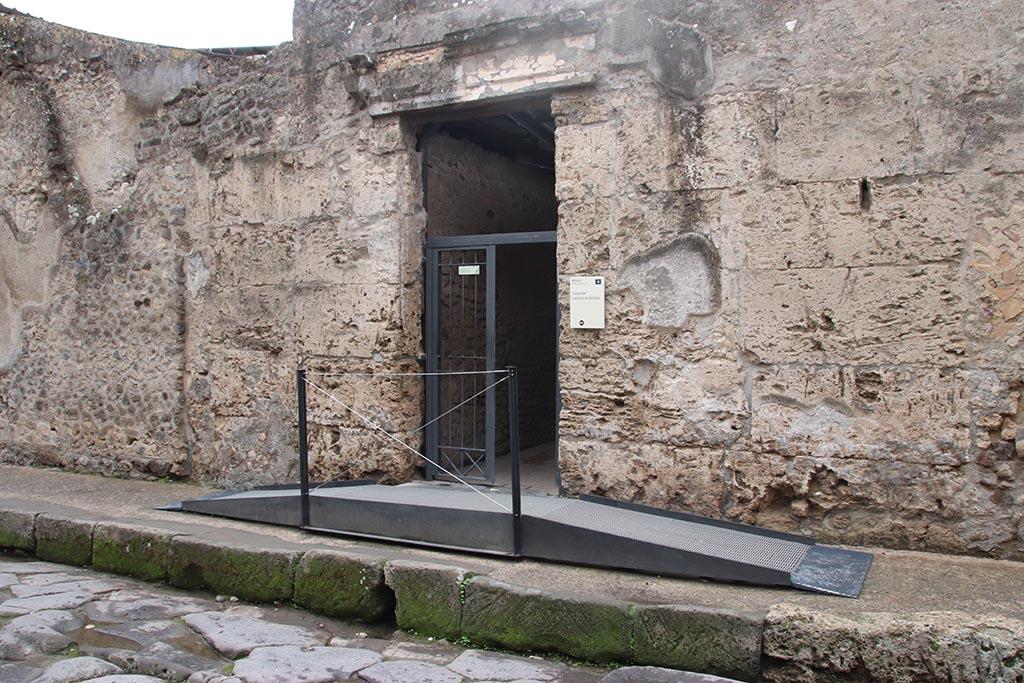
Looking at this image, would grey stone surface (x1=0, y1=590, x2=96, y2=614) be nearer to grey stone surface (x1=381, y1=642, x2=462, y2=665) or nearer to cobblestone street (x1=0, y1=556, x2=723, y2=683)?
cobblestone street (x1=0, y1=556, x2=723, y2=683)

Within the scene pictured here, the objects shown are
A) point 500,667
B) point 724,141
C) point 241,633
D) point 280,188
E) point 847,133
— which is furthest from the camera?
point 280,188

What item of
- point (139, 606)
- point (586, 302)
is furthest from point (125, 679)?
point (586, 302)

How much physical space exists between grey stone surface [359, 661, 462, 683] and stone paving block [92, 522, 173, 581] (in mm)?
1684

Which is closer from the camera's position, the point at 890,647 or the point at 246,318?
the point at 890,647

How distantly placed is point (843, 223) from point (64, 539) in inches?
176

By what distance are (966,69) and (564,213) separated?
80.4 inches

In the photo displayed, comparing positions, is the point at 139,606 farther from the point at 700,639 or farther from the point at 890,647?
the point at 890,647

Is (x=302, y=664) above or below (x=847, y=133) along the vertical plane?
below

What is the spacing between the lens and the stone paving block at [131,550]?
4.52 m

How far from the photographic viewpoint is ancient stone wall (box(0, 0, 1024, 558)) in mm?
3992

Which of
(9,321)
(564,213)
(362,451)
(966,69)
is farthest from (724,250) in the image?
(9,321)

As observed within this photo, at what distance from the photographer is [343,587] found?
13.1 ft

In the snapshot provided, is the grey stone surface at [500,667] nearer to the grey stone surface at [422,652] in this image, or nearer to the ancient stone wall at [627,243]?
the grey stone surface at [422,652]

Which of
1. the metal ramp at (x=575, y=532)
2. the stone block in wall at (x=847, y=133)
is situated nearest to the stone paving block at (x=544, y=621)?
the metal ramp at (x=575, y=532)
